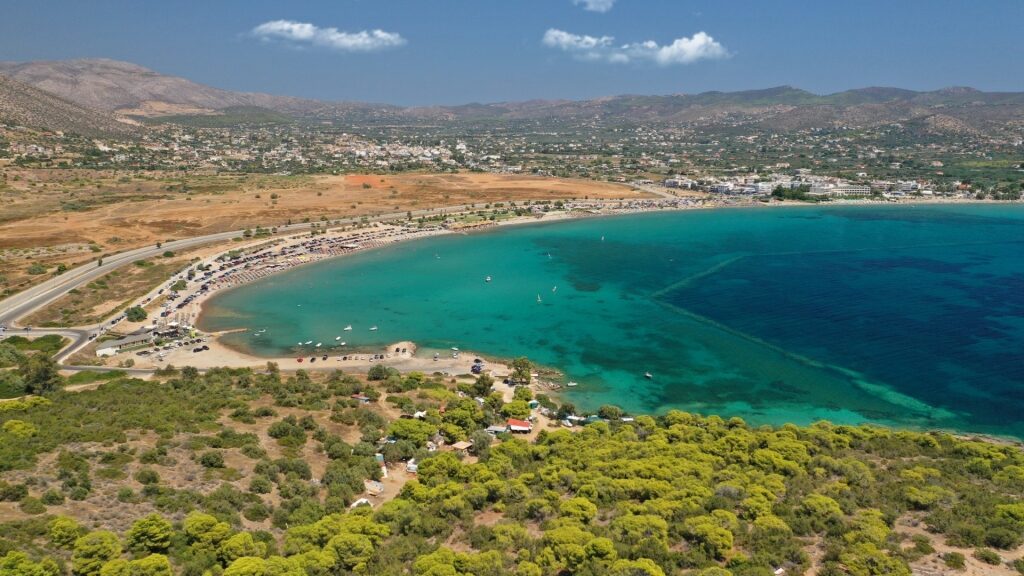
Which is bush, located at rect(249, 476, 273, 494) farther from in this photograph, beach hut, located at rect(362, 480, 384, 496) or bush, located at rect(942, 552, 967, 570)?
bush, located at rect(942, 552, 967, 570)

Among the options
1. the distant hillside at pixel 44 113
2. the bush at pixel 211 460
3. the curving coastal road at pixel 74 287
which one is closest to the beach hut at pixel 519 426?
the bush at pixel 211 460

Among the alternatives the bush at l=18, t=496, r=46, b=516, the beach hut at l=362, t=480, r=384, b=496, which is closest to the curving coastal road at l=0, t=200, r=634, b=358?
the bush at l=18, t=496, r=46, b=516

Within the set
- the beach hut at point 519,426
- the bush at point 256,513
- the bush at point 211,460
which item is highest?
the bush at point 211,460

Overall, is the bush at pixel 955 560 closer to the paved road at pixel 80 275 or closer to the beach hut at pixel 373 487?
the beach hut at pixel 373 487

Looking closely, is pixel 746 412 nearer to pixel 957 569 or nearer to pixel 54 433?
pixel 957 569

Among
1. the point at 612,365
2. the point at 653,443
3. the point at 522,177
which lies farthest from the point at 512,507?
the point at 522,177

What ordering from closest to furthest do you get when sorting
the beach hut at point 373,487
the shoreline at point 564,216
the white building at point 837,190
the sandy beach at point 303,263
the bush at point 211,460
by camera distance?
the bush at point 211,460 < the beach hut at point 373,487 < the sandy beach at point 303,263 < the shoreline at point 564,216 < the white building at point 837,190

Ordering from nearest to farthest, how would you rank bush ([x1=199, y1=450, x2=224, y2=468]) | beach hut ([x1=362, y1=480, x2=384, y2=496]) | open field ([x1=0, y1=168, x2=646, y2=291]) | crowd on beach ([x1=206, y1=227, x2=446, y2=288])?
bush ([x1=199, y1=450, x2=224, y2=468]) → beach hut ([x1=362, y1=480, x2=384, y2=496]) → crowd on beach ([x1=206, y1=227, x2=446, y2=288]) → open field ([x1=0, y1=168, x2=646, y2=291])
